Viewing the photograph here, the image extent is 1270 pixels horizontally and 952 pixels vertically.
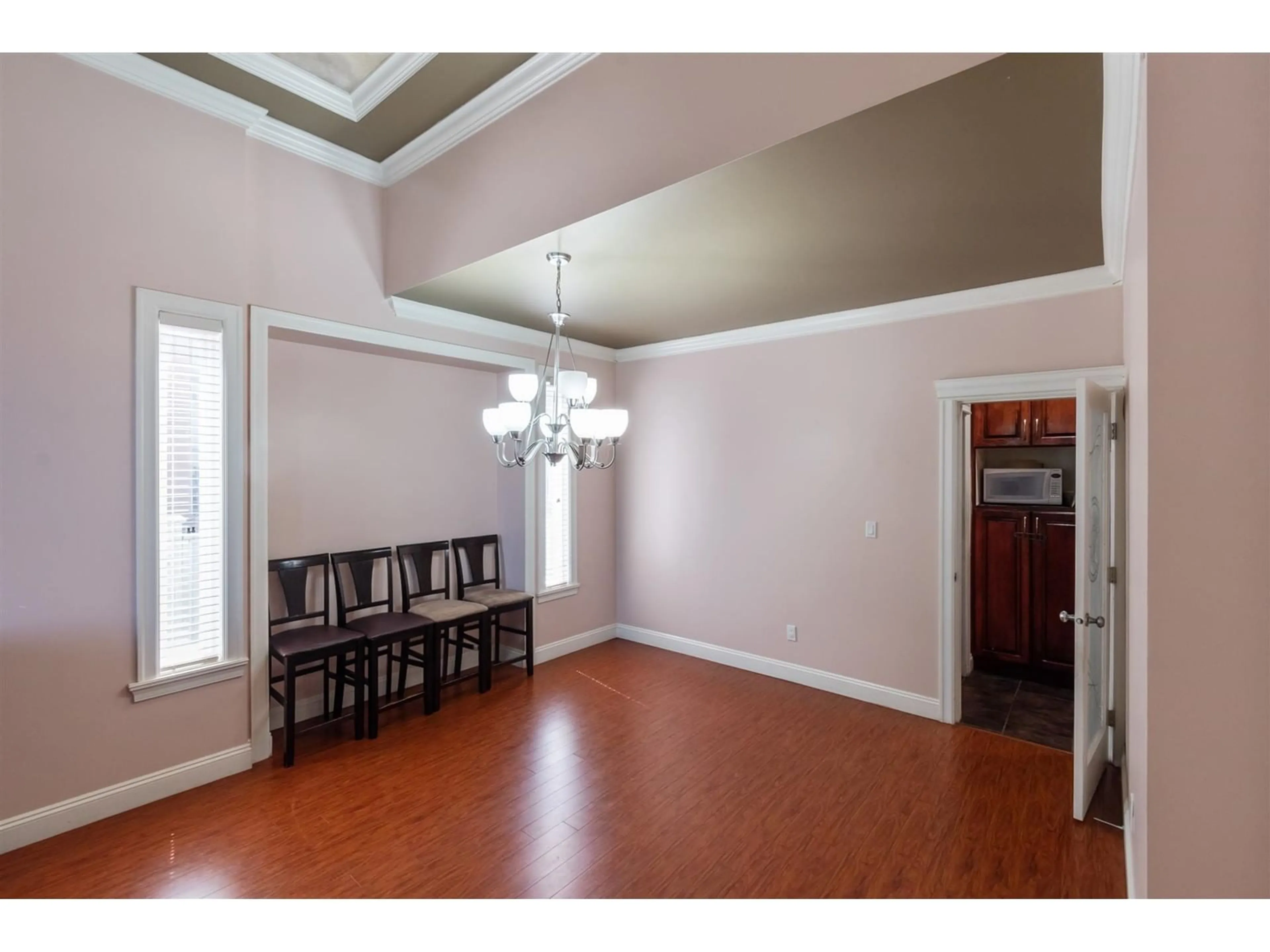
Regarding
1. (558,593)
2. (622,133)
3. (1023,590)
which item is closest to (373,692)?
(558,593)

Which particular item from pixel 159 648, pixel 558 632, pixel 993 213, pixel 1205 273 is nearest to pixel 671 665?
pixel 558 632

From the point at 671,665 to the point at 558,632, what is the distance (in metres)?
0.97

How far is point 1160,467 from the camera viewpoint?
123cm

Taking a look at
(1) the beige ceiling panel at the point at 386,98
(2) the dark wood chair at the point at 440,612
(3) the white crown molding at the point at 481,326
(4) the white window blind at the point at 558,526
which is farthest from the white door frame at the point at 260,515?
(4) the white window blind at the point at 558,526

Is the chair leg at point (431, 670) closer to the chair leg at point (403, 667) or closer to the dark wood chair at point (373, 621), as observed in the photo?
the dark wood chair at point (373, 621)

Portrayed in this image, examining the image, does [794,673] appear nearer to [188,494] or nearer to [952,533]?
[952,533]

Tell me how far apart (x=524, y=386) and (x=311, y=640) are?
6.07ft

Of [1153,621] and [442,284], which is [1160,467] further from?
[442,284]

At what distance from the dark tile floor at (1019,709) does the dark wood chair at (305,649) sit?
3.71 metres

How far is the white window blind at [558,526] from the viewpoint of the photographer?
4684 mm

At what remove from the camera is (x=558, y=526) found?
481cm

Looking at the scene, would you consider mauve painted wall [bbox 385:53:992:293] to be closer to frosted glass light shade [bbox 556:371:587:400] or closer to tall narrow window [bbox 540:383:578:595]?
frosted glass light shade [bbox 556:371:587:400]

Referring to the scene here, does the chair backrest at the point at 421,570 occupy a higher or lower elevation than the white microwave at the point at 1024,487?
lower

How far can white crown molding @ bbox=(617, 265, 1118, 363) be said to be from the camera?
3.09 metres
